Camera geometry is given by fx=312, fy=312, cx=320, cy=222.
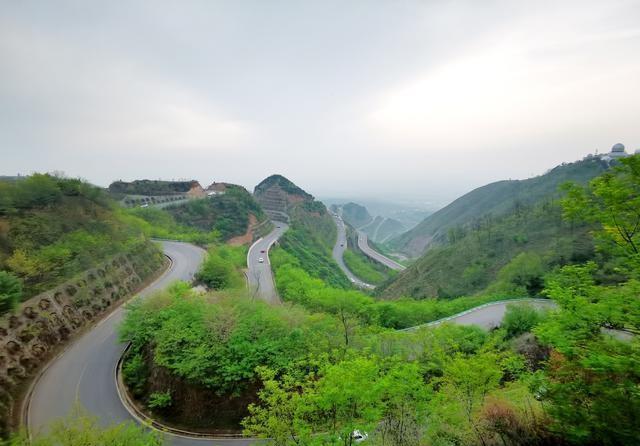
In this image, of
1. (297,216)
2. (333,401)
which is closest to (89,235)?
(333,401)

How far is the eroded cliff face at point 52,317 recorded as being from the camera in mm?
18625

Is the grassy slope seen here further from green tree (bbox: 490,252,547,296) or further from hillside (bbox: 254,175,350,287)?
green tree (bbox: 490,252,547,296)

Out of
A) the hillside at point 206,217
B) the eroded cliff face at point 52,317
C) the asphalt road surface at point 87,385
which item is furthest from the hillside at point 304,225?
the asphalt road surface at point 87,385

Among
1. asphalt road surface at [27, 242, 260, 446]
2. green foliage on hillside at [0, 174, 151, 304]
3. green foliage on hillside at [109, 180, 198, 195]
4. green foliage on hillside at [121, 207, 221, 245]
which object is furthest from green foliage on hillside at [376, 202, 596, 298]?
green foliage on hillside at [109, 180, 198, 195]

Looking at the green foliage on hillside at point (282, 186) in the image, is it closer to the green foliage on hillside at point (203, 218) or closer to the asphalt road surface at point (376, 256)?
the asphalt road surface at point (376, 256)

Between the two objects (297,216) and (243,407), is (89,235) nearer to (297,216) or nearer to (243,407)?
(243,407)

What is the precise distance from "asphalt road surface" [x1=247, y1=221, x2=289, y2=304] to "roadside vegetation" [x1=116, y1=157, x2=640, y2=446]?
11260 millimetres

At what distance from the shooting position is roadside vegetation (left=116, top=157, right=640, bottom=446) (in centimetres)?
818

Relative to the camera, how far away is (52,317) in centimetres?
2270

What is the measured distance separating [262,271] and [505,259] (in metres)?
39.1

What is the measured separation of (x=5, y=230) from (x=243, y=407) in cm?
2382

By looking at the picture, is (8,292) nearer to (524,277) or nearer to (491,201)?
(524,277)

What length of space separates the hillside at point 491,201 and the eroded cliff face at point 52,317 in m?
100

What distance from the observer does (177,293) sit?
1043 inches
